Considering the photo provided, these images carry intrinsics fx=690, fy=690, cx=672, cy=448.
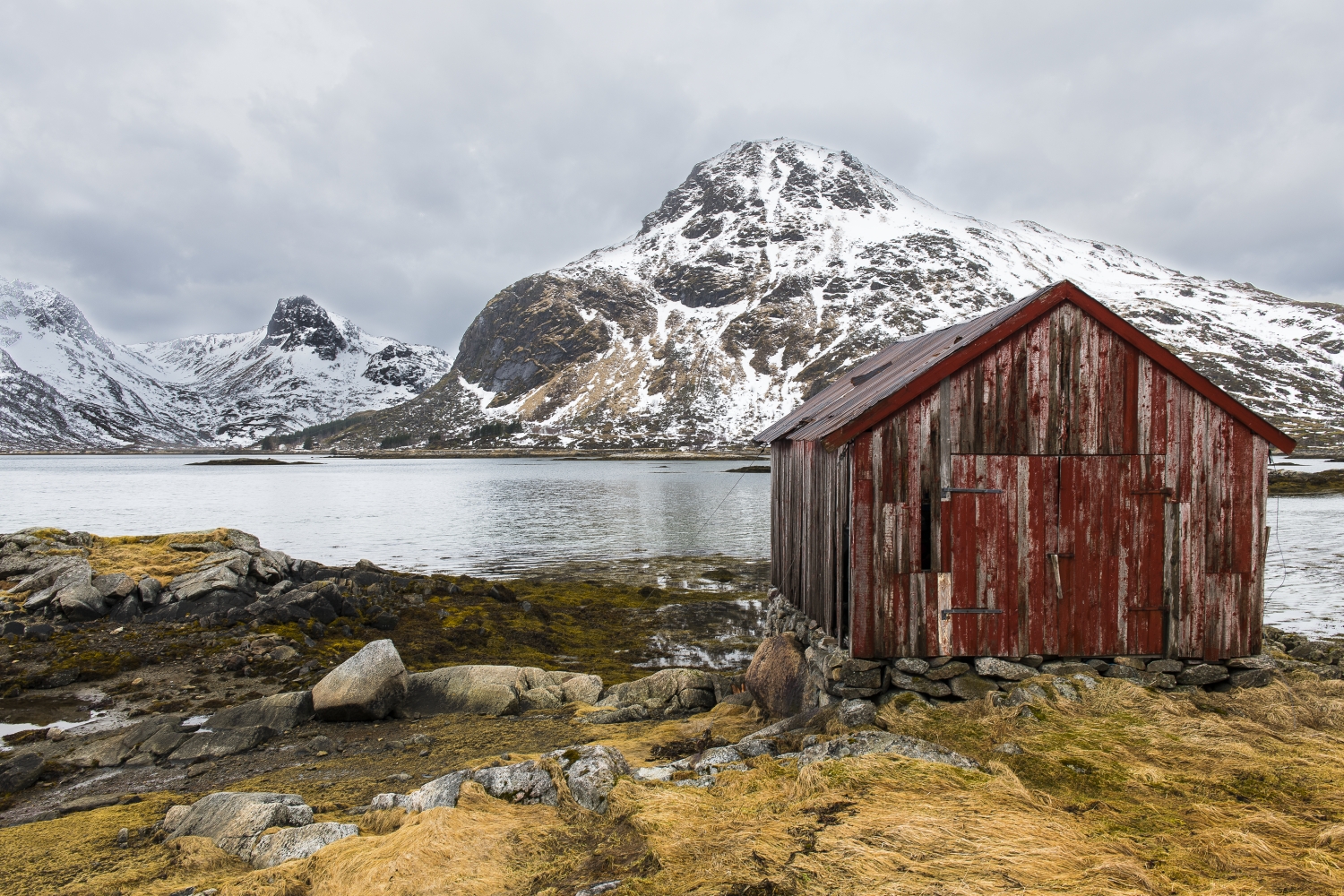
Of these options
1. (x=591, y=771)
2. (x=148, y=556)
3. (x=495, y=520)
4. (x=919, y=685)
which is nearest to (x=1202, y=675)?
(x=919, y=685)

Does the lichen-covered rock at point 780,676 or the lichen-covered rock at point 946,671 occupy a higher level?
the lichen-covered rock at point 946,671

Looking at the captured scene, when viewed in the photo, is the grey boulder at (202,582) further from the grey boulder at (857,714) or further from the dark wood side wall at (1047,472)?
the dark wood side wall at (1047,472)

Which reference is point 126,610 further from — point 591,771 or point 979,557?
point 979,557

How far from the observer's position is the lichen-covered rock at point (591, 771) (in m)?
7.74

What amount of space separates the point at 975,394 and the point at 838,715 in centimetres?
491

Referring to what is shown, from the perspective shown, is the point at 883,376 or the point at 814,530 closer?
the point at 814,530

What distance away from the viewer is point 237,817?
7.82 m

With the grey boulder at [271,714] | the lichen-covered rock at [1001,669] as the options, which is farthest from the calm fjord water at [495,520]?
Result: the grey boulder at [271,714]

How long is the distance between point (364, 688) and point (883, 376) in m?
11.9

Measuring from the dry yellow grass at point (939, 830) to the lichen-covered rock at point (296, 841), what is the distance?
0.28m

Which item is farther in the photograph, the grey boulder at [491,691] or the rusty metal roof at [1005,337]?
the grey boulder at [491,691]

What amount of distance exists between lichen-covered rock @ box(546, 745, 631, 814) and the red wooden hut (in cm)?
363

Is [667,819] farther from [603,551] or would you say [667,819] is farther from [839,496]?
[603,551]

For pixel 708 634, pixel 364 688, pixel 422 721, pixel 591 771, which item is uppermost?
pixel 591 771
